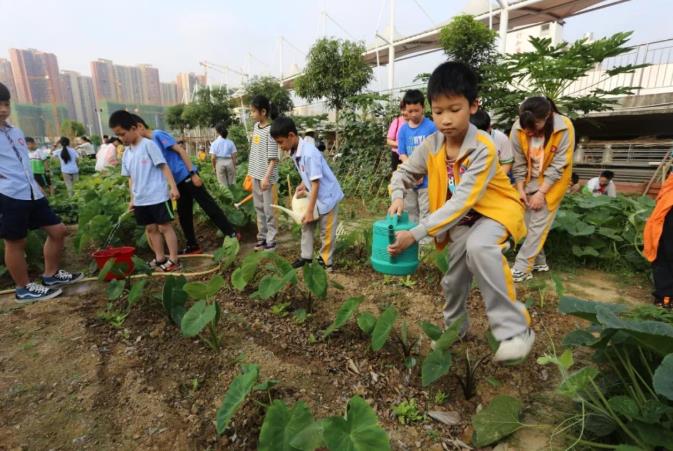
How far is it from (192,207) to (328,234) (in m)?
1.65

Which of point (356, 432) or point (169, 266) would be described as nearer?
point (356, 432)

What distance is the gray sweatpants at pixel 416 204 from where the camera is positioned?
142 inches

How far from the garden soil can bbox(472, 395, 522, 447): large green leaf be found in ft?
0.30

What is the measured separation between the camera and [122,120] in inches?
122

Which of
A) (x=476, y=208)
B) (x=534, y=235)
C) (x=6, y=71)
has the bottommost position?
(x=534, y=235)

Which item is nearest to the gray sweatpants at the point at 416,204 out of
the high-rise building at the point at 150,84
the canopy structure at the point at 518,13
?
the canopy structure at the point at 518,13

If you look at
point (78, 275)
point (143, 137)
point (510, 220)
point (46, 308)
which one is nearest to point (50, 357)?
point (46, 308)

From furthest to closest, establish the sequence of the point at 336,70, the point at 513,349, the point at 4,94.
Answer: the point at 336,70 → the point at 4,94 → the point at 513,349

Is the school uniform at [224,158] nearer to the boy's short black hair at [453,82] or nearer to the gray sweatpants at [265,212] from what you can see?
the gray sweatpants at [265,212]

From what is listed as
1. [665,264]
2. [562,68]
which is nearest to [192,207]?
[665,264]

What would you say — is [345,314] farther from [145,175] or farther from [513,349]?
[145,175]

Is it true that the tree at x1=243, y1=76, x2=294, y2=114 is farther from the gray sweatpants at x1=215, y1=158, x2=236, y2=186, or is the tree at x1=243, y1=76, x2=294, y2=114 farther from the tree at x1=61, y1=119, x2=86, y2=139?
the tree at x1=61, y1=119, x2=86, y2=139

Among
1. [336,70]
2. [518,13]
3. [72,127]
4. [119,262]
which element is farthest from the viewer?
[72,127]

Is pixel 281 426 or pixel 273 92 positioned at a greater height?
pixel 273 92
